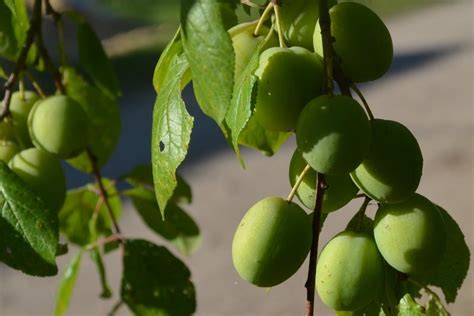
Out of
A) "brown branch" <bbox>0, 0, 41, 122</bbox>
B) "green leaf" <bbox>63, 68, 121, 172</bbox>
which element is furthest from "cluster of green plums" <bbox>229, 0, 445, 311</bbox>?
"green leaf" <bbox>63, 68, 121, 172</bbox>

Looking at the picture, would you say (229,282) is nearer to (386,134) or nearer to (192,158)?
(192,158)

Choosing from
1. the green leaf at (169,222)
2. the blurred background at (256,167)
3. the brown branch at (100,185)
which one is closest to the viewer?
the brown branch at (100,185)

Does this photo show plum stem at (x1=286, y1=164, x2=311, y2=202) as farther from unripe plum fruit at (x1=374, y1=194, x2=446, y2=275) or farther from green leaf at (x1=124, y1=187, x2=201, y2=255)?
green leaf at (x1=124, y1=187, x2=201, y2=255)

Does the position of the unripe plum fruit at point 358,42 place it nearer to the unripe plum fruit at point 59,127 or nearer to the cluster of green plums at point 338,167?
the cluster of green plums at point 338,167

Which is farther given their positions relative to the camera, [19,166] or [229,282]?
[229,282]

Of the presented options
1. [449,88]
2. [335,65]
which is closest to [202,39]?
[335,65]

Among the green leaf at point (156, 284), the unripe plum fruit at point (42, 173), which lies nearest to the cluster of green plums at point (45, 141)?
the unripe plum fruit at point (42, 173)
